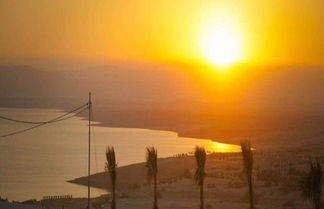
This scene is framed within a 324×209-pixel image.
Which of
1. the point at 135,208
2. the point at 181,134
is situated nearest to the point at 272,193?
the point at 135,208

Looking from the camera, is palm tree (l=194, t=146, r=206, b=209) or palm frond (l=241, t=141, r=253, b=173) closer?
palm frond (l=241, t=141, r=253, b=173)

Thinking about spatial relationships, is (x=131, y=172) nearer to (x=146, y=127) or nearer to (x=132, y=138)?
(x=132, y=138)

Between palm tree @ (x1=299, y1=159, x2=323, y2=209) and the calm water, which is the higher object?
the calm water

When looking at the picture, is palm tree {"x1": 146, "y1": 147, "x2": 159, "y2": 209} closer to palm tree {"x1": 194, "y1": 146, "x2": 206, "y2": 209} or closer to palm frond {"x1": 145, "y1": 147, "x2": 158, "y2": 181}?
palm frond {"x1": 145, "y1": 147, "x2": 158, "y2": 181}

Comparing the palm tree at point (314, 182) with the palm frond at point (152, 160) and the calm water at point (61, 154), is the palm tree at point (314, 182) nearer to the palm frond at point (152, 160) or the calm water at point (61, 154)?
the palm frond at point (152, 160)

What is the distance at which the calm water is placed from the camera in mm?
52781

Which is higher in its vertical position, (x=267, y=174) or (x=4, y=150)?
(x=4, y=150)

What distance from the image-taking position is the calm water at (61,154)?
52.8m

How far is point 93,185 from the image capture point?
178 feet

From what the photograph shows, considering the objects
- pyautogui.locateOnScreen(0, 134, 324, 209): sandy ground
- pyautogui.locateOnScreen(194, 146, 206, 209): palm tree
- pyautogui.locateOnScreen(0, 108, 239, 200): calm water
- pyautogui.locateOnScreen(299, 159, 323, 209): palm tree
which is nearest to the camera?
pyautogui.locateOnScreen(299, 159, 323, 209): palm tree

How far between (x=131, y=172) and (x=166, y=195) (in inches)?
704

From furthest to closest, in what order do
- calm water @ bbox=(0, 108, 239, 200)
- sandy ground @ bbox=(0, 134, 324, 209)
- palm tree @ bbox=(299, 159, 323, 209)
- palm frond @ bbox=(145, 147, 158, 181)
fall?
calm water @ bbox=(0, 108, 239, 200), sandy ground @ bbox=(0, 134, 324, 209), palm frond @ bbox=(145, 147, 158, 181), palm tree @ bbox=(299, 159, 323, 209)

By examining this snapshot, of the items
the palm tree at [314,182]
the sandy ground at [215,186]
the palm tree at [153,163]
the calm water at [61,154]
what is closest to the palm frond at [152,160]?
the palm tree at [153,163]

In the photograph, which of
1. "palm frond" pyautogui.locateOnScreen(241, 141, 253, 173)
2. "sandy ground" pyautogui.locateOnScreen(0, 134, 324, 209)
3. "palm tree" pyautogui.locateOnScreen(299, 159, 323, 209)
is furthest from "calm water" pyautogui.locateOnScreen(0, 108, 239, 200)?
"palm tree" pyautogui.locateOnScreen(299, 159, 323, 209)
